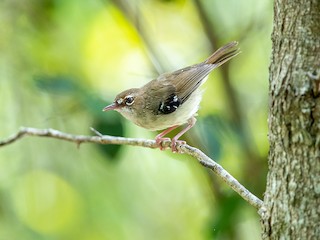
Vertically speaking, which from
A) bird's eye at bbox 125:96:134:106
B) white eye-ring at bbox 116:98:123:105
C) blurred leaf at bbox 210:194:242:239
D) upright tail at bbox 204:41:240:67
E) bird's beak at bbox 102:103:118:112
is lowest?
blurred leaf at bbox 210:194:242:239

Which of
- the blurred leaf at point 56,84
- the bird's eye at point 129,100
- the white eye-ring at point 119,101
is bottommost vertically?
the bird's eye at point 129,100

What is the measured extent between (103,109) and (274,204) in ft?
8.55

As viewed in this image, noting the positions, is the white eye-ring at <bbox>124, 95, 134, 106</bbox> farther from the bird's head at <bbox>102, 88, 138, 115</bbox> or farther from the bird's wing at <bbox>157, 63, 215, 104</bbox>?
the bird's wing at <bbox>157, 63, 215, 104</bbox>

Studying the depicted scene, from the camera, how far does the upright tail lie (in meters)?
5.54

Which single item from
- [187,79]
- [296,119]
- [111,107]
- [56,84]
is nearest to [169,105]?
[187,79]

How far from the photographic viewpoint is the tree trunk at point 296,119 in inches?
107

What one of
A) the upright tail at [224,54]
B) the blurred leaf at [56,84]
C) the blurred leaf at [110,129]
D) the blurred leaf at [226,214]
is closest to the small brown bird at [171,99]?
the upright tail at [224,54]

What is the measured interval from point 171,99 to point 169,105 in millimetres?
115

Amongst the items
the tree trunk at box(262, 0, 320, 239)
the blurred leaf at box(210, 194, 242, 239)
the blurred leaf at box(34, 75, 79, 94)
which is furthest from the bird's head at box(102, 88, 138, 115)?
the tree trunk at box(262, 0, 320, 239)

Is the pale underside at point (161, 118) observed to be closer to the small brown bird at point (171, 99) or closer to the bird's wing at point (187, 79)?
the small brown bird at point (171, 99)

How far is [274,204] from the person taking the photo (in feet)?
9.41

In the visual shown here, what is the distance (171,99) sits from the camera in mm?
5801

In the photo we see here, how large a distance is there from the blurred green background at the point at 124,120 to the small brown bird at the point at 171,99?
216 millimetres

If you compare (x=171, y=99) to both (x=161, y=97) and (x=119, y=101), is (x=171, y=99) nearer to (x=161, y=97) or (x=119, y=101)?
(x=161, y=97)
